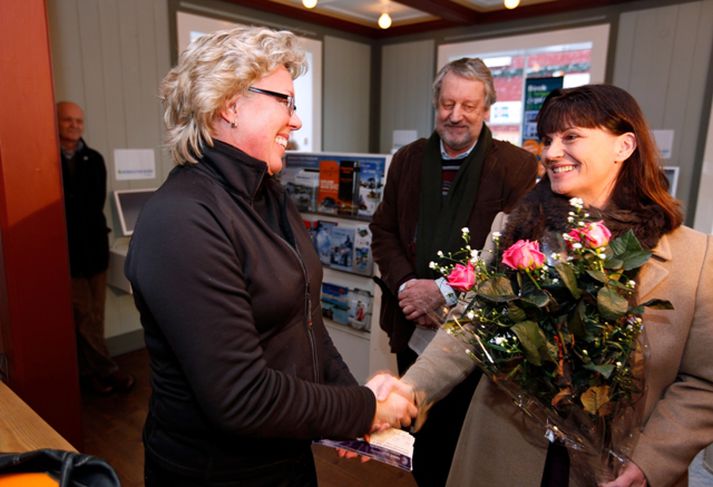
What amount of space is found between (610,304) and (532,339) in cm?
13

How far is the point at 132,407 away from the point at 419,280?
2219 millimetres

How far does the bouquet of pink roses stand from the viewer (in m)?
0.86

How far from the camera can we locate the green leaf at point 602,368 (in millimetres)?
832

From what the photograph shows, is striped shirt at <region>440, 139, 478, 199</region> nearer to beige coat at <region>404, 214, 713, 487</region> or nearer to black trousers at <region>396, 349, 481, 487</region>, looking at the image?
black trousers at <region>396, 349, 481, 487</region>

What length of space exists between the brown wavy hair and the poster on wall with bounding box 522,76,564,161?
3755mm

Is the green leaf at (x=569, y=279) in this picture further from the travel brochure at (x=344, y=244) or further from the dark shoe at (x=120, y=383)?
the dark shoe at (x=120, y=383)

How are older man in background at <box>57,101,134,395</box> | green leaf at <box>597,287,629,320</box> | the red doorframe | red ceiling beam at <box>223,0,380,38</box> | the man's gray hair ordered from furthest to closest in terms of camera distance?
red ceiling beam at <box>223,0,380,38</box> → older man in background at <box>57,101,134,395</box> → the man's gray hair → the red doorframe → green leaf at <box>597,287,629,320</box>

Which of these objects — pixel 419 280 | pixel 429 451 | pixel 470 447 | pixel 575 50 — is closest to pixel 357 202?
pixel 419 280

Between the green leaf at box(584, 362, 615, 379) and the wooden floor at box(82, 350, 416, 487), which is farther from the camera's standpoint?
the wooden floor at box(82, 350, 416, 487)

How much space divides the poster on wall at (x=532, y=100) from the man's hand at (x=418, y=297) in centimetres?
330

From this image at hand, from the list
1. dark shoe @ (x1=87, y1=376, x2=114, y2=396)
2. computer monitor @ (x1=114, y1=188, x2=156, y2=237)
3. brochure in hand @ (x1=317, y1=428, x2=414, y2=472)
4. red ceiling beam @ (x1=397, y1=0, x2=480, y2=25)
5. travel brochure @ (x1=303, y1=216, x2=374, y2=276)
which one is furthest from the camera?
red ceiling beam @ (x1=397, y1=0, x2=480, y2=25)

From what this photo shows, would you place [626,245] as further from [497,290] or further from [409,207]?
[409,207]

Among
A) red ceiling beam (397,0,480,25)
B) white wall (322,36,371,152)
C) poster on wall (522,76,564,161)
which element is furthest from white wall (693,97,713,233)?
white wall (322,36,371,152)

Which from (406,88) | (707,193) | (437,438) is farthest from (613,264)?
(406,88)
